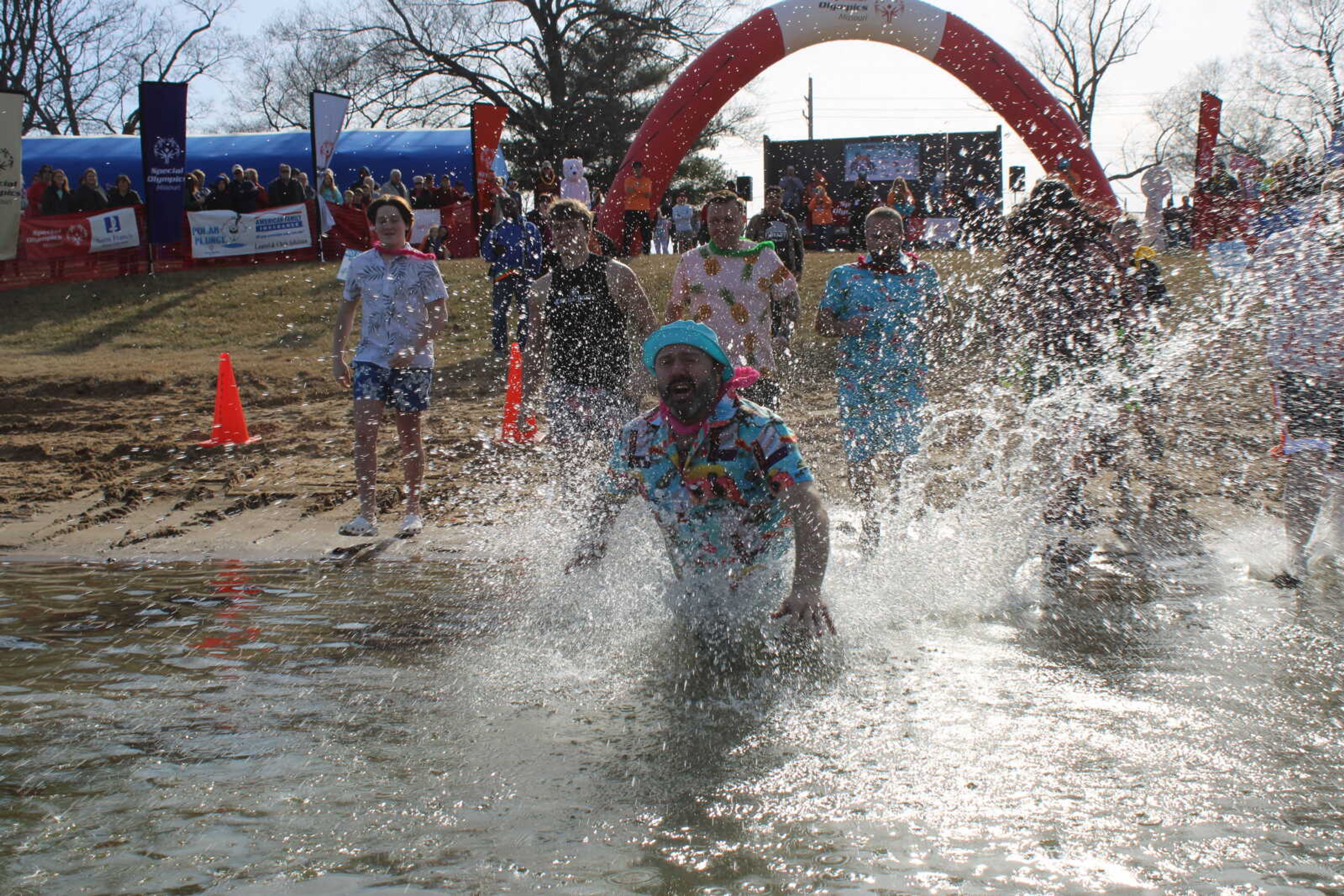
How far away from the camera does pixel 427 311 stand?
6480 millimetres

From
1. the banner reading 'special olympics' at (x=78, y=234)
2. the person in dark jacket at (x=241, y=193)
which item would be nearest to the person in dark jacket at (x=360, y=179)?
the person in dark jacket at (x=241, y=193)

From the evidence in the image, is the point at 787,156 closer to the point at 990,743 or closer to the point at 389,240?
the point at 389,240

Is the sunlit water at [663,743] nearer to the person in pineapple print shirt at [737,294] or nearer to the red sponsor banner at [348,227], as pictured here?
the person in pineapple print shirt at [737,294]

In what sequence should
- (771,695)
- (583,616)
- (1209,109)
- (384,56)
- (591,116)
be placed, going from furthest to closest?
(384,56) → (591,116) → (1209,109) → (583,616) → (771,695)

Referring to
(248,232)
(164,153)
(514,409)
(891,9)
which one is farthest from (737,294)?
(248,232)

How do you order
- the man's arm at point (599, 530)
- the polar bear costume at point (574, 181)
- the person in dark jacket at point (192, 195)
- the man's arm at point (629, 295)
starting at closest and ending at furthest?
the man's arm at point (599, 530)
the man's arm at point (629, 295)
the polar bear costume at point (574, 181)
the person in dark jacket at point (192, 195)

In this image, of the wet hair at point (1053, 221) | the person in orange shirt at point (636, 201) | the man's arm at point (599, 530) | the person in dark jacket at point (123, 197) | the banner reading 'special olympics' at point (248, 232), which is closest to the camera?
the man's arm at point (599, 530)

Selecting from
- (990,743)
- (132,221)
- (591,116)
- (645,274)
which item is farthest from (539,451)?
(591,116)

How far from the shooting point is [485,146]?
18.6 meters

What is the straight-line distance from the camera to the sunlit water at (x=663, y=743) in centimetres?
278

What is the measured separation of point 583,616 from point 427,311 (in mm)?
2416

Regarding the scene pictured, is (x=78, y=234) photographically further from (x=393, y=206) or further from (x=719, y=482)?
(x=719, y=482)

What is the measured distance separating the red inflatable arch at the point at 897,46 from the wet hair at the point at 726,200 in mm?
9415

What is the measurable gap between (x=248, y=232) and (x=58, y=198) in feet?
9.74
